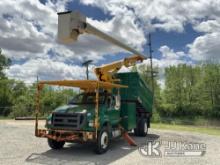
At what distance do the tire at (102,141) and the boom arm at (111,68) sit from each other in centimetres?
344

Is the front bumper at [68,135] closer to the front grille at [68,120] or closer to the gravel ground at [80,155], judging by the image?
the front grille at [68,120]

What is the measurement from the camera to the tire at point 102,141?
424 inches

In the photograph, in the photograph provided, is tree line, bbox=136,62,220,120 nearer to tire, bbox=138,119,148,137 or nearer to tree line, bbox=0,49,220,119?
tree line, bbox=0,49,220,119

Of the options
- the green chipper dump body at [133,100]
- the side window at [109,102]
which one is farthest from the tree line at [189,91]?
the side window at [109,102]

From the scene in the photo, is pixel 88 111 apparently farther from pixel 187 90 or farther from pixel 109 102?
pixel 187 90

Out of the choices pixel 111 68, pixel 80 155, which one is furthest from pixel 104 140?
pixel 111 68

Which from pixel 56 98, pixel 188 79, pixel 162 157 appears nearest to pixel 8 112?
pixel 56 98

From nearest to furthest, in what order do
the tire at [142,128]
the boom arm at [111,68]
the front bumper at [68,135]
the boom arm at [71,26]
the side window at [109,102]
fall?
the boom arm at [71,26] → the front bumper at [68,135] → the side window at [109,102] → the boom arm at [111,68] → the tire at [142,128]

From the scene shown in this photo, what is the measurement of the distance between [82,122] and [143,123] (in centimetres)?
599

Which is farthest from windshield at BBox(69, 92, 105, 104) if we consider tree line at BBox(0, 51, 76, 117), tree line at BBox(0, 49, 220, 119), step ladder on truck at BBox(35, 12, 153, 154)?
tree line at BBox(0, 49, 220, 119)

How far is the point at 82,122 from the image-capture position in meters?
10.6

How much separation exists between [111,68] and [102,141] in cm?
460

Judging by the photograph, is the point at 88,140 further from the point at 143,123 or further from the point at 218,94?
the point at 218,94

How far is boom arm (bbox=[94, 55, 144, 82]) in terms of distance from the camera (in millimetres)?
14219
